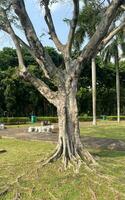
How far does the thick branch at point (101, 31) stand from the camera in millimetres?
11977

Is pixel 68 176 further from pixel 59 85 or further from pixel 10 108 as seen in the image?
pixel 10 108

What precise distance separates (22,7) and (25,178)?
182 inches

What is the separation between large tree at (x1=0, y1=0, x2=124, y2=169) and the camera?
1193 centimetres

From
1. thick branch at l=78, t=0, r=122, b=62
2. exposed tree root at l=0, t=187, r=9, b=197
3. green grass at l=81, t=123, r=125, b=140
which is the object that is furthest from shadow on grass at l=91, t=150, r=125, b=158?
exposed tree root at l=0, t=187, r=9, b=197

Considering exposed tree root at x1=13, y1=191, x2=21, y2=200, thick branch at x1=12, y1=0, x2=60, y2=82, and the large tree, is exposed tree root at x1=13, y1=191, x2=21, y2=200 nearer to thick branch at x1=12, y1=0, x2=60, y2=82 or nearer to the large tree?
the large tree

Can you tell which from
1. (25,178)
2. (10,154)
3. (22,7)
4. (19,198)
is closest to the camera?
(19,198)

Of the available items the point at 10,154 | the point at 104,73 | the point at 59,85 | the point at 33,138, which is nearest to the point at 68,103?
the point at 59,85

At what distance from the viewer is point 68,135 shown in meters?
12.1

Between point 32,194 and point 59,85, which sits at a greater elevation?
point 59,85

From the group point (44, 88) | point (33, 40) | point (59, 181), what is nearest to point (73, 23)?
point (33, 40)

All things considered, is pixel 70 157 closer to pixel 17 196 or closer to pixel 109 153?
pixel 17 196

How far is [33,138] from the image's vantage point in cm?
1941

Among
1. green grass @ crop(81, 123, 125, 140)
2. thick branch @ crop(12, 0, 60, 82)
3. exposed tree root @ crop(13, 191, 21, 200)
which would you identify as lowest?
exposed tree root @ crop(13, 191, 21, 200)

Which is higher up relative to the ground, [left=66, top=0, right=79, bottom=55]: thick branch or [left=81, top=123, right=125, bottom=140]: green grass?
[left=66, top=0, right=79, bottom=55]: thick branch
